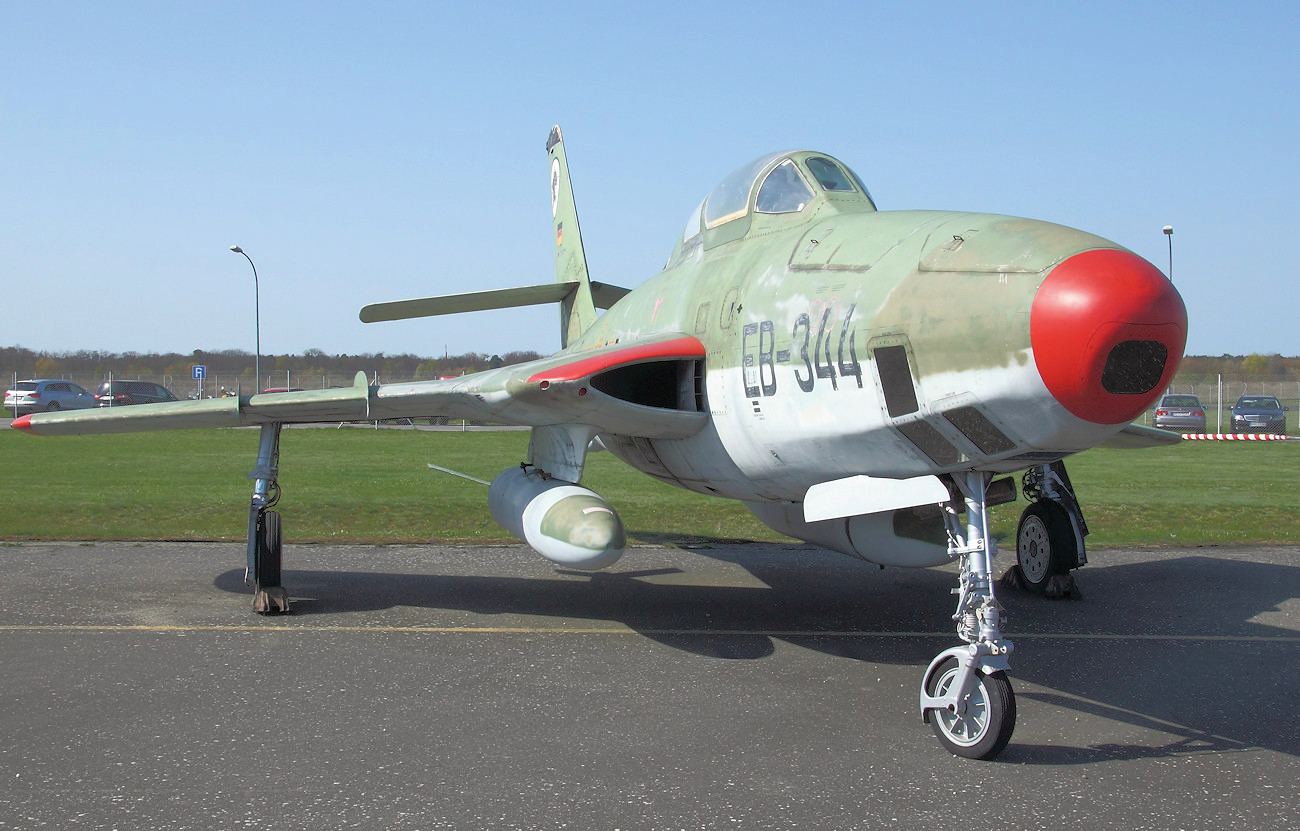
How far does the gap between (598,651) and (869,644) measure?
2.00 metres

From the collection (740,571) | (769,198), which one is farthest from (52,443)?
(769,198)

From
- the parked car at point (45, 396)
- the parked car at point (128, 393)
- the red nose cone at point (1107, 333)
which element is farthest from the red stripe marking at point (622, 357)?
the parked car at point (45, 396)

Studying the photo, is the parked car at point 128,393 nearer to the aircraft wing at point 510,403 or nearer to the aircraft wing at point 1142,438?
the aircraft wing at point 510,403

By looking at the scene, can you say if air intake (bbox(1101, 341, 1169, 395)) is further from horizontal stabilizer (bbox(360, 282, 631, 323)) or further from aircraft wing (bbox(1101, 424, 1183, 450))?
horizontal stabilizer (bbox(360, 282, 631, 323))

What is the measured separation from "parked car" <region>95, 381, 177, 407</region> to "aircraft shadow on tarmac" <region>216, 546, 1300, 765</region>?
119 feet

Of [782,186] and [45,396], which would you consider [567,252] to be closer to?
[782,186]

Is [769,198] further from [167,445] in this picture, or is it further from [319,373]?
[319,373]

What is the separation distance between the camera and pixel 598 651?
714cm

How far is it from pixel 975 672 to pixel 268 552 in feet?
19.8

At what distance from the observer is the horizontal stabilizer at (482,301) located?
36.0 ft

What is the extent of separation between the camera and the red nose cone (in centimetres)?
419

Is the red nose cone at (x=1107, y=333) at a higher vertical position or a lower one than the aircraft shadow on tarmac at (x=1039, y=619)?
higher

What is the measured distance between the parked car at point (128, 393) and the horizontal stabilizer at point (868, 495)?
41.3 m

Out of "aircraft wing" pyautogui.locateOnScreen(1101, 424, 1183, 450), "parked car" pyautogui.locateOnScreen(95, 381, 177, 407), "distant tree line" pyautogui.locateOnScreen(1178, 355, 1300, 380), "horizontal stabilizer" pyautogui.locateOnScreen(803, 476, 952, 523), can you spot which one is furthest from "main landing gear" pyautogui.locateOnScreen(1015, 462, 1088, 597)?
"distant tree line" pyautogui.locateOnScreen(1178, 355, 1300, 380)
